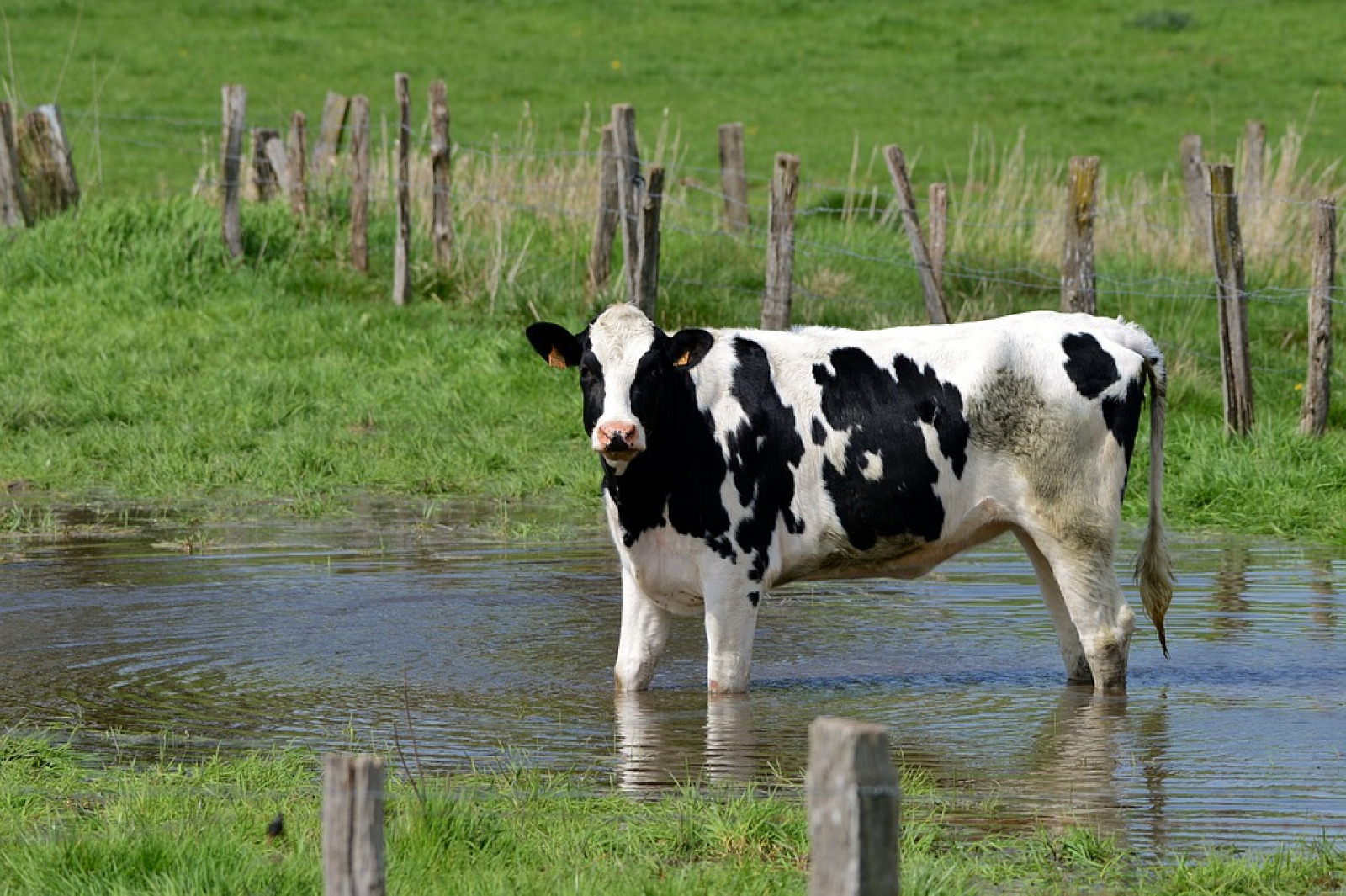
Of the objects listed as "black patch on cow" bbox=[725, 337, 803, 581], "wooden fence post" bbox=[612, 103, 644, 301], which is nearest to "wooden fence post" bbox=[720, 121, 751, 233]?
"wooden fence post" bbox=[612, 103, 644, 301]

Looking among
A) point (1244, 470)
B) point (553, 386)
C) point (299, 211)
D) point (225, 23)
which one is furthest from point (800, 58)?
point (1244, 470)

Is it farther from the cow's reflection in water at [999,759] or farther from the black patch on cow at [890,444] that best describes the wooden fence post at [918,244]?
the cow's reflection in water at [999,759]

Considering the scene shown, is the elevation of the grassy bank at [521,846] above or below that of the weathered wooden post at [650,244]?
below

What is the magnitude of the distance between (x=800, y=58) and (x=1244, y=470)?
69.6 ft

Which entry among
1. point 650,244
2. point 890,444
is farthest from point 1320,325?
point 890,444

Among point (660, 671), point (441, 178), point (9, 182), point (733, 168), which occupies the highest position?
point (733, 168)

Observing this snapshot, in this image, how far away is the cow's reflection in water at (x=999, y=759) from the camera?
5.40 metres

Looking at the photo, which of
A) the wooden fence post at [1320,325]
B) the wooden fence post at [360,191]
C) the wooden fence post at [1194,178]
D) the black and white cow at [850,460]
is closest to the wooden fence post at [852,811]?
the black and white cow at [850,460]

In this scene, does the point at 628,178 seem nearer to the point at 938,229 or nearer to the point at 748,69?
the point at 938,229

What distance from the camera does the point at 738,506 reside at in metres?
7.00

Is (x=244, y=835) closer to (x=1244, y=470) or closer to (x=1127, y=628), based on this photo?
(x=1127, y=628)

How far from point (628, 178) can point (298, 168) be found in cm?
340

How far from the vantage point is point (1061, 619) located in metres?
7.56

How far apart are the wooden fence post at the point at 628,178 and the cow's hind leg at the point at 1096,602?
6.64 meters
